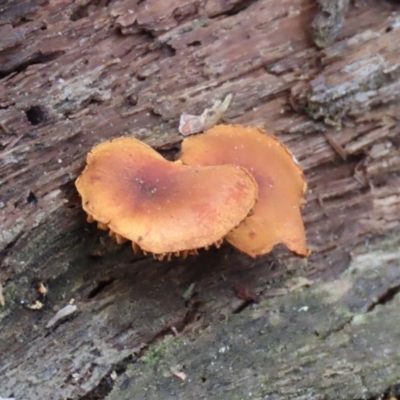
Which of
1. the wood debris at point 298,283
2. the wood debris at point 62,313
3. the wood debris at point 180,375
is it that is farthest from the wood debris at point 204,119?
the wood debris at point 180,375

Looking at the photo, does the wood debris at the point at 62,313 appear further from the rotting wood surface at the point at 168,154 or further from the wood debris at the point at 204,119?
the wood debris at the point at 204,119

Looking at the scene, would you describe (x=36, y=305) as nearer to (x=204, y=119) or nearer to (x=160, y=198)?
(x=160, y=198)

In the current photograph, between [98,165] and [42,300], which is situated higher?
[98,165]

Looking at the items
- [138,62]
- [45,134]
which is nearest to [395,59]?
[138,62]

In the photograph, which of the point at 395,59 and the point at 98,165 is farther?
the point at 395,59

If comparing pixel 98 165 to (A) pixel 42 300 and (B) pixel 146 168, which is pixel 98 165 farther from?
(A) pixel 42 300

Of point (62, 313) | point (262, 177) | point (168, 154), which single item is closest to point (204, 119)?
point (168, 154)
